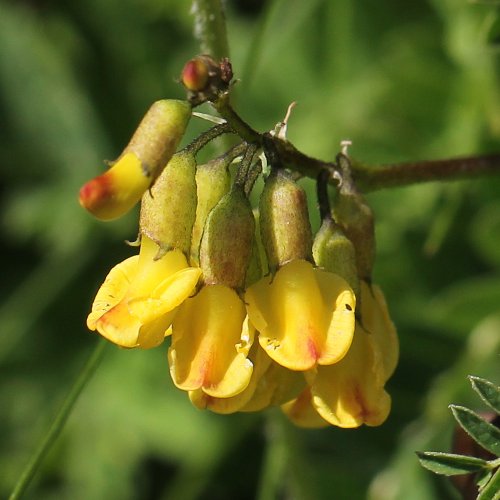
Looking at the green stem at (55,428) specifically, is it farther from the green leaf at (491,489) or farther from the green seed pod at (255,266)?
the green leaf at (491,489)

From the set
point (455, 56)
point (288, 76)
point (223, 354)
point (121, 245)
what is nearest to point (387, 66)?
point (455, 56)

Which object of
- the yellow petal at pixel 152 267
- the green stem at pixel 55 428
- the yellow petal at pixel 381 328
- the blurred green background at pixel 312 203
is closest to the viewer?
the yellow petal at pixel 152 267

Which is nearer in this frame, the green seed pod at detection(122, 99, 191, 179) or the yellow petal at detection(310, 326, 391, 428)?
the green seed pod at detection(122, 99, 191, 179)

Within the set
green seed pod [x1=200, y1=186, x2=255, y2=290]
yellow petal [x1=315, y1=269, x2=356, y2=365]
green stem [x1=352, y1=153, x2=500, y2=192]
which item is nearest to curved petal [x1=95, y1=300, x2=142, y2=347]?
green seed pod [x1=200, y1=186, x2=255, y2=290]

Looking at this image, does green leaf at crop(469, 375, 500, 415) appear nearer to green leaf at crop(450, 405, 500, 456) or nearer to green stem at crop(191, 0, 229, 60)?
green leaf at crop(450, 405, 500, 456)

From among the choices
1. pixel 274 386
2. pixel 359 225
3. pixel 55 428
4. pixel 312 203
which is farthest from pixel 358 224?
pixel 312 203

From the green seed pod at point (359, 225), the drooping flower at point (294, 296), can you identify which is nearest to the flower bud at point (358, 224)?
the green seed pod at point (359, 225)

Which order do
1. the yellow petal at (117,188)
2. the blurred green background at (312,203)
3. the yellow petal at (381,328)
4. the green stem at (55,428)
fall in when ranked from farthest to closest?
the blurred green background at (312,203) < the green stem at (55,428) < the yellow petal at (381,328) < the yellow petal at (117,188)
